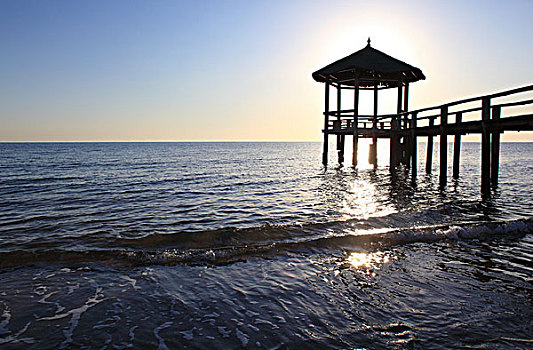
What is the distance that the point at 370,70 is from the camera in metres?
20.4

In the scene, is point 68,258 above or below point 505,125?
below

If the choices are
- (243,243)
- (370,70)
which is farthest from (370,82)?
(243,243)

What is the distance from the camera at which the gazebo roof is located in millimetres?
20578

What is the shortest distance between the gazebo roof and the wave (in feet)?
46.8

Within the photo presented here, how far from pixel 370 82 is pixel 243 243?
65.8 feet

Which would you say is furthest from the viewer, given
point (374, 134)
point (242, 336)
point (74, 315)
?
point (374, 134)

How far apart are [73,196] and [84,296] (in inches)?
455

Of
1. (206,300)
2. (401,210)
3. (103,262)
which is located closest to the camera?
(206,300)

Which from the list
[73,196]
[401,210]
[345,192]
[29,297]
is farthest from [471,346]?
[73,196]

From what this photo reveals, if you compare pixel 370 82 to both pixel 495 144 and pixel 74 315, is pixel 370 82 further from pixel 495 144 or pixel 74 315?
pixel 74 315

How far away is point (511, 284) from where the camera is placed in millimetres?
4953

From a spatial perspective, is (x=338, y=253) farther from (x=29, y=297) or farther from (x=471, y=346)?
(x=29, y=297)

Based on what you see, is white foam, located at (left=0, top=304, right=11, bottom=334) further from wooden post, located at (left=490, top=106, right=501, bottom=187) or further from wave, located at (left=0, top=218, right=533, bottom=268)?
wooden post, located at (left=490, top=106, right=501, bottom=187)

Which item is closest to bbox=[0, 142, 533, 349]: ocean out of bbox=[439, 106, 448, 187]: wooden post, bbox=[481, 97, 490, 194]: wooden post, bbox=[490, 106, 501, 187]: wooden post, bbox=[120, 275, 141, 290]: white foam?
bbox=[120, 275, 141, 290]: white foam
